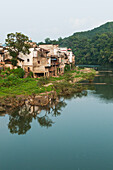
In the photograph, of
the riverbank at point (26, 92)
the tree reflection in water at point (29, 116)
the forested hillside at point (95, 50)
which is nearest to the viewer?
the tree reflection in water at point (29, 116)

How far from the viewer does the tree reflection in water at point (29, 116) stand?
23.4 metres

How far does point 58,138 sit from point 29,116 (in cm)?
754

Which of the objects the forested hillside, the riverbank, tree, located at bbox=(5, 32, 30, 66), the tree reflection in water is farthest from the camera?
the forested hillside

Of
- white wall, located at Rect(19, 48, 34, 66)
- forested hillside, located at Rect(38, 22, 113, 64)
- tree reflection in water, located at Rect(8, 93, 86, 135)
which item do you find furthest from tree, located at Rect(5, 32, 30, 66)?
forested hillside, located at Rect(38, 22, 113, 64)

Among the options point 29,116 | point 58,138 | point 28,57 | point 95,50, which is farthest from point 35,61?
point 95,50

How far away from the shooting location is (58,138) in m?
20.2

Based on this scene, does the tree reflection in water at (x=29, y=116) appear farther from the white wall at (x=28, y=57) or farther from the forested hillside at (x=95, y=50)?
the forested hillside at (x=95, y=50)

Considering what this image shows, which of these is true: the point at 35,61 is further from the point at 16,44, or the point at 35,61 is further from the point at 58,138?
the point at 58,138

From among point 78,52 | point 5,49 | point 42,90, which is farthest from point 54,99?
point 78,52

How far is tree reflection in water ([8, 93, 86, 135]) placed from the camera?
23375 mm

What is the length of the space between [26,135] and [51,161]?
5.78 metres

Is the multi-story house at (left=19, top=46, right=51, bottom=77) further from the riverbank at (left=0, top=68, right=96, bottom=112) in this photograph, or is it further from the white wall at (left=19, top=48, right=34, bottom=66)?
the riverbank at (left=0, top=68, right=96, bottom=112)

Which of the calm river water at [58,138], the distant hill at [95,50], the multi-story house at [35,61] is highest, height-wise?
the distant hill at [95,50]

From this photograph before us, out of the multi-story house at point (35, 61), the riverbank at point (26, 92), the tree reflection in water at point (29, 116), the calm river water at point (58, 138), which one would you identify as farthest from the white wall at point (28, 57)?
the calm river water at point (58, 138)
